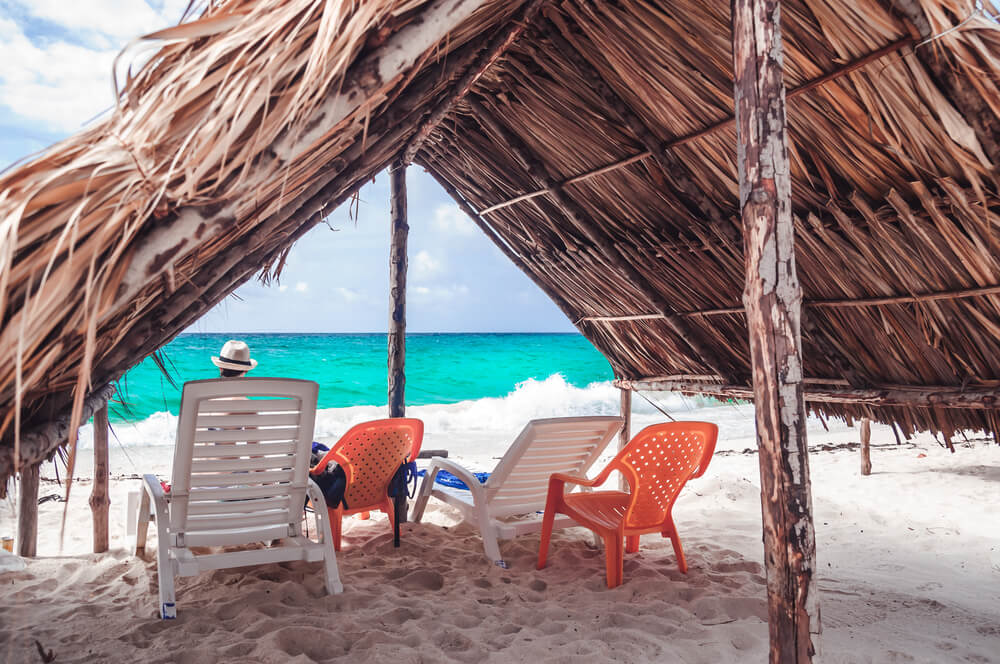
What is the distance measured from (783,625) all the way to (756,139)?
4.69ft

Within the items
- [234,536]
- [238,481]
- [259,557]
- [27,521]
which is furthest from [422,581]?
[27,521]

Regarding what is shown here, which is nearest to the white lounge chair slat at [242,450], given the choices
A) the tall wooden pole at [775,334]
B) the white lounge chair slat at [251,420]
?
the white lounge chair slat at [251,420]

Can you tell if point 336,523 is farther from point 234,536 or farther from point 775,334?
point 775,334

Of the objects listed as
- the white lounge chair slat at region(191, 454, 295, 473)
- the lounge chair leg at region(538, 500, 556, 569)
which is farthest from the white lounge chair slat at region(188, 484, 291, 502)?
the lounge chair leg at region(538, 500, 556, 569)

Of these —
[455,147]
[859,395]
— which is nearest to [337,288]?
[455,147]

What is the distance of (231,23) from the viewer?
152 cm

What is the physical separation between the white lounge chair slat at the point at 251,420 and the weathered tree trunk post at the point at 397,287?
6.11 ft

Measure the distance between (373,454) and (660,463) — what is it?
5.37 feet

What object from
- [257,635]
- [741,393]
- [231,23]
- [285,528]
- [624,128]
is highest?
[624,128]

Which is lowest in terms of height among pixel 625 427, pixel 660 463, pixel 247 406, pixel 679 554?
pixel 679 554

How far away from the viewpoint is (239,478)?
295 centimetres

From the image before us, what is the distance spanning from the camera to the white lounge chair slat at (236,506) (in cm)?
292

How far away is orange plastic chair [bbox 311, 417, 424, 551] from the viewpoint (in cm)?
358

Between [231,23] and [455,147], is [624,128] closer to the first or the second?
[455,147]
